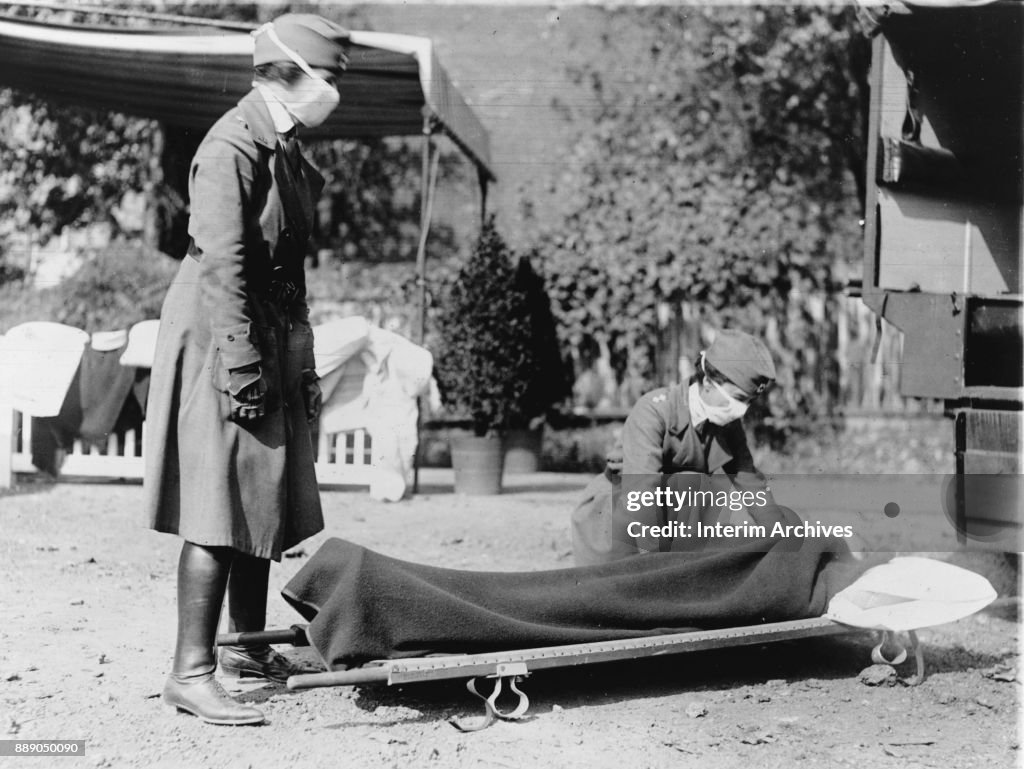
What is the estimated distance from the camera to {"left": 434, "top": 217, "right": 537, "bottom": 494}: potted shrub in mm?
7352

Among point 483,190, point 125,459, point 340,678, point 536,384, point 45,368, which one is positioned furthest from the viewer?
point 483,190

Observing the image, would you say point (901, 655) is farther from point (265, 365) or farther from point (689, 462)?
point (265, 365)

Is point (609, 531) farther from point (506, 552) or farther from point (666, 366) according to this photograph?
point (666, 366)

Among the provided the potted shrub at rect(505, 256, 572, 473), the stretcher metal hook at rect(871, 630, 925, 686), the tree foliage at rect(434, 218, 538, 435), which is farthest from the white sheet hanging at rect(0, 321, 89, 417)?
the stretcher metal hook at rect(871, 630, 925, 686)

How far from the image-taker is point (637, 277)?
9.27m

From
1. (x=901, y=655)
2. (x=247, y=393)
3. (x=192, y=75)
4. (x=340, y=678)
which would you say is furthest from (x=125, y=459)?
(x=901, y=655)

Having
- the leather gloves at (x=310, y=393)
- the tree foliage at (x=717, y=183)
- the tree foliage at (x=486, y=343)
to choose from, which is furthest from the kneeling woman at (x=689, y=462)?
the tree foliage at (x=717, y=183)

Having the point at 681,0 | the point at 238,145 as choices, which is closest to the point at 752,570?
the point at 238,145

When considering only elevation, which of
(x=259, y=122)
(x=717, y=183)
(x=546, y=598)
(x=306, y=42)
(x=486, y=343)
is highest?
(x=717, y=183)

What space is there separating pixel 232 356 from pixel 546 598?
3.65 ft

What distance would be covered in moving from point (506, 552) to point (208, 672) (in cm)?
286

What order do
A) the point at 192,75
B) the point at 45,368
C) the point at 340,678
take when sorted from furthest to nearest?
the point at 192,75
the point at 45,368
the point at 340,678

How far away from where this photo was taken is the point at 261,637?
299 cm

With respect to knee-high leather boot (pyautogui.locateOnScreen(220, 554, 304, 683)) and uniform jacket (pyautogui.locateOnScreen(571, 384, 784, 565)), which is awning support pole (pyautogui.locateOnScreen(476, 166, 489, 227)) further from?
knee-high leather boot (pyautogui.locateOnScreen(220, 554, 304, 683))
